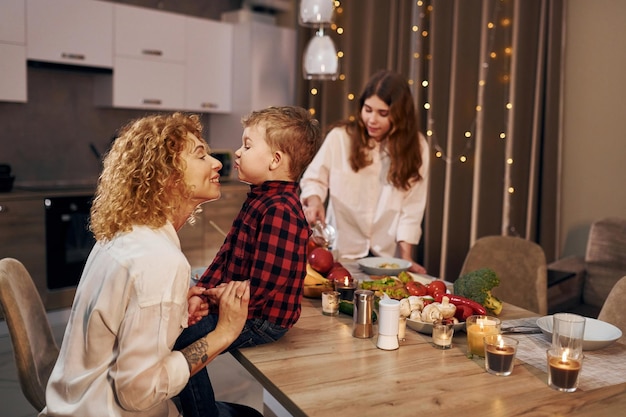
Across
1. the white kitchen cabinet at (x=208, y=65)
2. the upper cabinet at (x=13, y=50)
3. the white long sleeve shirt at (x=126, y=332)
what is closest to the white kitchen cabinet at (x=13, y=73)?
the upper cabinet at (x=13, y=50)

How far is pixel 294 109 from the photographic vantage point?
1.73 metres

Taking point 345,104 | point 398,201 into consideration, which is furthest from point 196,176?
point 345,104

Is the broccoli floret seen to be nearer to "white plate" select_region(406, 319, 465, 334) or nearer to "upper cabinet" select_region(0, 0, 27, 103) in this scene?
"white plate" select_region(406, 319, 465, 334)

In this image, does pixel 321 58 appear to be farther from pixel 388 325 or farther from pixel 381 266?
pixel 388 325

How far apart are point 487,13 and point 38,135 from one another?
2.95 meters

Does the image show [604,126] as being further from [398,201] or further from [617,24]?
[398,201]

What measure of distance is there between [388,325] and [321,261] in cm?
62

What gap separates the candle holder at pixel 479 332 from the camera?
5.01 feet

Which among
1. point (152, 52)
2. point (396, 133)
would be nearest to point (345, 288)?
point (396, 133)

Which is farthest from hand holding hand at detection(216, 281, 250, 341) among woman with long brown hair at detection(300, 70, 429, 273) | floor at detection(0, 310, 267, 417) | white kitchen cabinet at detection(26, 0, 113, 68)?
white kitchen cabinet at detection(26, 0, 113, 68)

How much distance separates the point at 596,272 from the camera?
131 inches

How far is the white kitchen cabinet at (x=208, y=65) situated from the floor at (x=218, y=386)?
80.4 inches

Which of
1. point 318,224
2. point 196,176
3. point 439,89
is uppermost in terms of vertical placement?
point 439,89

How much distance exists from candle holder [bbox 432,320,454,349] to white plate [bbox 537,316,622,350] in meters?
0.27
